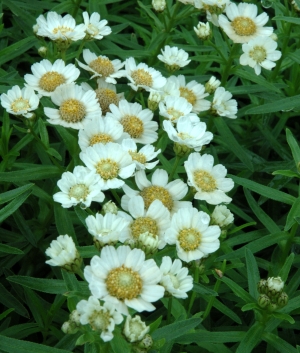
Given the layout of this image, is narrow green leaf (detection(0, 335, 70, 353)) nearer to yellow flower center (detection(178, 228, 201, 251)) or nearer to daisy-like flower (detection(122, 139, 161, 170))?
yellow flower center (detection(178, 228, 201, 251))

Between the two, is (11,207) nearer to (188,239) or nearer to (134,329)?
(188,239)

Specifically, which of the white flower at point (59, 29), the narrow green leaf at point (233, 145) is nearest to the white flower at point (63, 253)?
the white flower at point (59, 29)

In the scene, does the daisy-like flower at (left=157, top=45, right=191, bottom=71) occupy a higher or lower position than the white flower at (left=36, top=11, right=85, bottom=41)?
lower

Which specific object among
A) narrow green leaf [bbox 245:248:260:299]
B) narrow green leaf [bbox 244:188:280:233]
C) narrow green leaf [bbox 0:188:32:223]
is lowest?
narrow green leaf [bbox 244:188:280:233]

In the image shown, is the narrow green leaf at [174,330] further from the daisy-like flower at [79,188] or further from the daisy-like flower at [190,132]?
the daisy-like flower at [190,132]

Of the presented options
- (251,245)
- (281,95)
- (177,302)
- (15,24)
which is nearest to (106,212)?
(177,302)

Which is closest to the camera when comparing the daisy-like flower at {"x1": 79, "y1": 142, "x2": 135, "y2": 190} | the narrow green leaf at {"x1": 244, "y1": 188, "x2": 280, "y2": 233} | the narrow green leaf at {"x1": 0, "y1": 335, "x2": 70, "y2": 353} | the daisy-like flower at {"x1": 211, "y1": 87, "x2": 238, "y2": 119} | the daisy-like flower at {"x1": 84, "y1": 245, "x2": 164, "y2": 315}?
the daisy-like flower at {"x1": 84, "y1": 245, "x2": 164, "y2": 315}

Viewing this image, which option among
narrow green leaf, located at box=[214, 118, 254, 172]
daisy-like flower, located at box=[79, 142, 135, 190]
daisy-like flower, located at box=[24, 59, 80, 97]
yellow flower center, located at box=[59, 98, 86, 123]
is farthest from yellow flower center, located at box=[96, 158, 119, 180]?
narrow green leaf, located at box=[214, 118, 254, 172]

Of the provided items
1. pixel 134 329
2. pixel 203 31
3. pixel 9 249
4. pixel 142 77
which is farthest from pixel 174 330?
pixel 203 31
